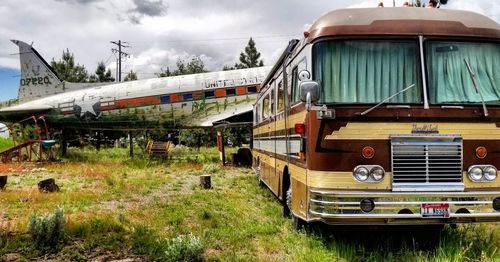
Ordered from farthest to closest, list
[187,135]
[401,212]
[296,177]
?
[187,135] < [296,177] < [401,212]

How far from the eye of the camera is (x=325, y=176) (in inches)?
224

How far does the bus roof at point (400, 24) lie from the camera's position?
5883 mm

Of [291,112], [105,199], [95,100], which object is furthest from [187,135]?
[291,112]

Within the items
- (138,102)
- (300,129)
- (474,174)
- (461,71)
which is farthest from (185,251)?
(138,102)

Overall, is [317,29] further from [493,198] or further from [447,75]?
[493,198]

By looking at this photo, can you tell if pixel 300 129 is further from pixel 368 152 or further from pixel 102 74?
pixel 102 74

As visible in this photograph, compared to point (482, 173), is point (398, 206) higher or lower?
lower

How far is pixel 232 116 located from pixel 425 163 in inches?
700

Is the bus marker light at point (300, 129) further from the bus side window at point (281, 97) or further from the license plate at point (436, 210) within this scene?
the bus side window at point (281, 97)

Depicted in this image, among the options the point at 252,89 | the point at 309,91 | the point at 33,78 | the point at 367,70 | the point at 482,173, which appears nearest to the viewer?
the point at 309,91

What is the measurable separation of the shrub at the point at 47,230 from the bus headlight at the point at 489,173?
5896 mm

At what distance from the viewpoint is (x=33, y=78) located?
2789 cm

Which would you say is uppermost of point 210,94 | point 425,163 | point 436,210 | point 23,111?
point 210,94

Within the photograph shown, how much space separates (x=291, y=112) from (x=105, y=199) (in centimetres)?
594
